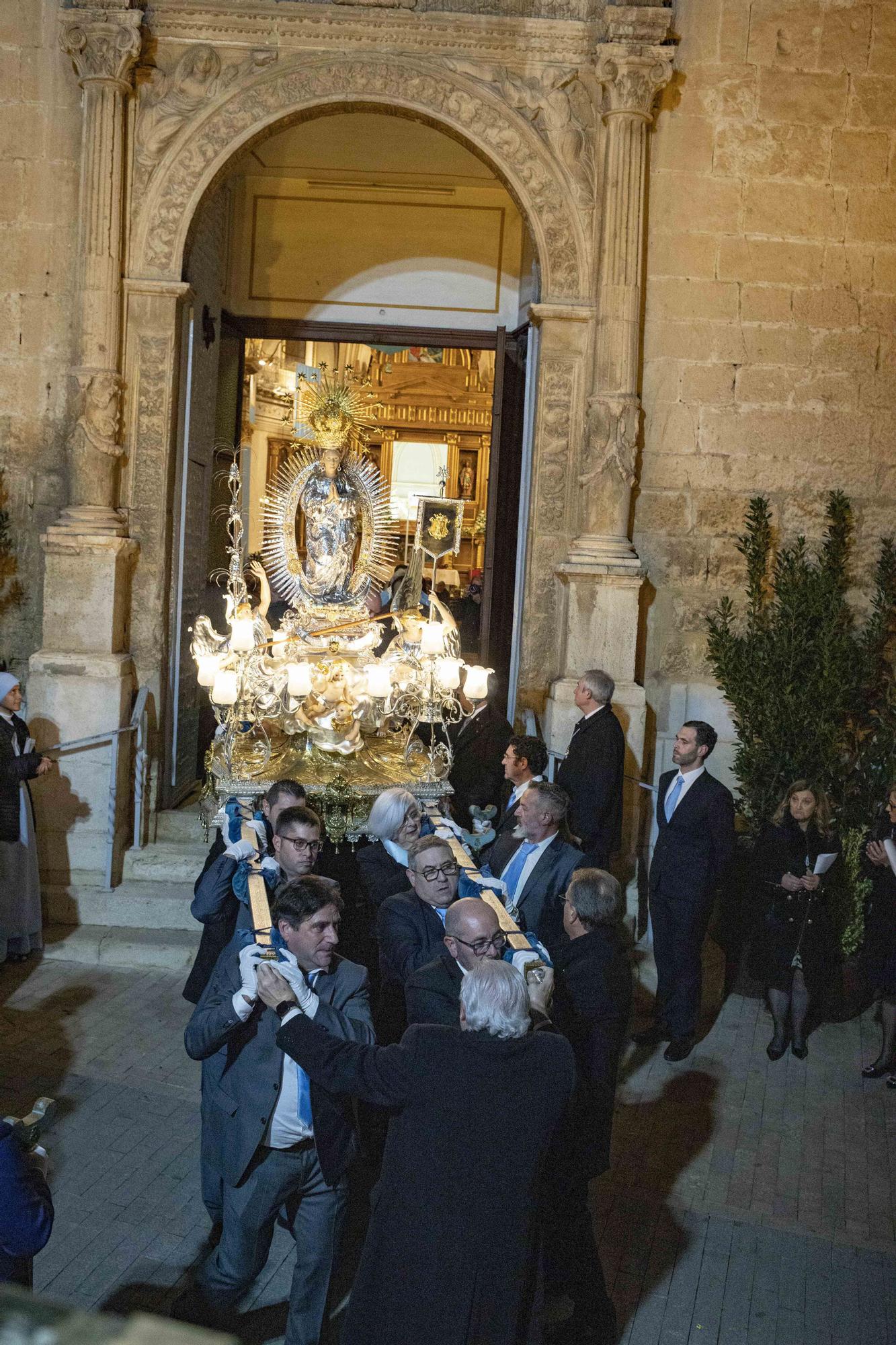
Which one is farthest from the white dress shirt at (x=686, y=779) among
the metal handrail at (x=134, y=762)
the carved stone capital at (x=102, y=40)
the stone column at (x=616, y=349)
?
the carved stone capital at (x=102, y=40)

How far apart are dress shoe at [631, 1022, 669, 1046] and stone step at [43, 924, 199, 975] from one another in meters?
2.58

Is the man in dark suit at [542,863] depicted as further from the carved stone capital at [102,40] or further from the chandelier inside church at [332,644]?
the carved stone capital at [102,40]

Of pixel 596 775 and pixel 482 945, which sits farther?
pixel 596 775

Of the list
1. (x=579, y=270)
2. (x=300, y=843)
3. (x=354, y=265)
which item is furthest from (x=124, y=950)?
(x=354, y=265)

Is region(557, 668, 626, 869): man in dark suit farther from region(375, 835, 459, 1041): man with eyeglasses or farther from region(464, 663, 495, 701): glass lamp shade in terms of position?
region(375, 835, 459, 1041): man with eyeglasses

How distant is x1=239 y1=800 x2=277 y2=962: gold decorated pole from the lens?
3971 millimetres

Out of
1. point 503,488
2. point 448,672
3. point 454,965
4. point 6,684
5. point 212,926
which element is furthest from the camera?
point 503,488

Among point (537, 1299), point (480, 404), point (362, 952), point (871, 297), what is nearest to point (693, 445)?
point (871, 297)

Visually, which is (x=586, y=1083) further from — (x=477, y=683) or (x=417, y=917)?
(x=477, y=683)

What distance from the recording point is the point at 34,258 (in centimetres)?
870

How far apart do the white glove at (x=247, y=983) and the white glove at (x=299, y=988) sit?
77mm

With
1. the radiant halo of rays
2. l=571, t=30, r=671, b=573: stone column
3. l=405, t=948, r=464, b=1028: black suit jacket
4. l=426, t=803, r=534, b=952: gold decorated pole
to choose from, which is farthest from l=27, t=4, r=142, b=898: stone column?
l=405, t=948, r=464, b=1028: black suit jacket

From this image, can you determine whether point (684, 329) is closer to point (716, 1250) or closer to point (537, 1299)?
point (716, 1250)

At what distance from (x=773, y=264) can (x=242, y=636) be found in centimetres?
432
